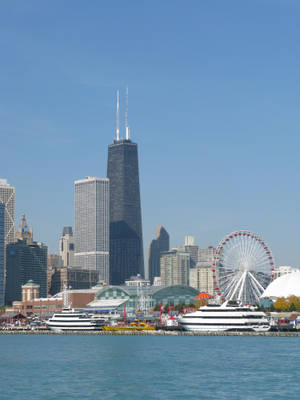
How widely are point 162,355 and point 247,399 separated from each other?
47.9m

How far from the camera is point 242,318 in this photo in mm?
186625

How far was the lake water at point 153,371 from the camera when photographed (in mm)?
87062

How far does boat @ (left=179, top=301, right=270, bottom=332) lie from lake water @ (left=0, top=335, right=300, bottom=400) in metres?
29.2

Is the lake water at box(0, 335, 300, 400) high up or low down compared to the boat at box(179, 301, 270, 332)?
down

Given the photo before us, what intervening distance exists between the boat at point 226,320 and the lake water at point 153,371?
2922 cm

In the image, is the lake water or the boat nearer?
the lake water

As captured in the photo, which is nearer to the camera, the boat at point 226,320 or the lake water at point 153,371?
→ the lake water at point 153,371

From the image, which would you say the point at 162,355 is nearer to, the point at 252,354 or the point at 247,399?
the point at 252,354

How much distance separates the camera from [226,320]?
186125 mm

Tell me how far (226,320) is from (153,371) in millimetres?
82283

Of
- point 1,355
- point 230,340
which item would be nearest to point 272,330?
point 230,340

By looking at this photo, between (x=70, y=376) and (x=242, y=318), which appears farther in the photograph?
(x=242, y=318)

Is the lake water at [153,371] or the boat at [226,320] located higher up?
the boat at [226,320]

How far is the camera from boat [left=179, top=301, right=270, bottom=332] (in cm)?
18600
